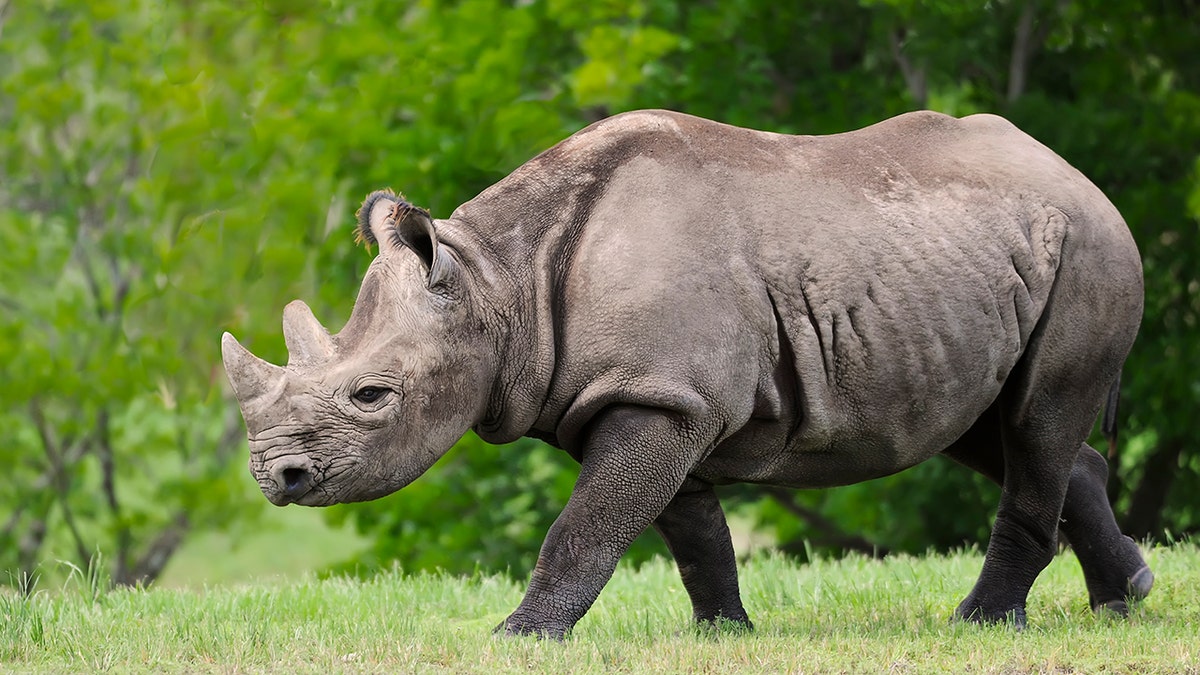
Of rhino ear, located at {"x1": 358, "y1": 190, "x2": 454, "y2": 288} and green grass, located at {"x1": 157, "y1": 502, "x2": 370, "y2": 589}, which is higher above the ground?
rhino ear, located at {"x1": 358, "y1": 190, "x2": 454, "y2": 288}

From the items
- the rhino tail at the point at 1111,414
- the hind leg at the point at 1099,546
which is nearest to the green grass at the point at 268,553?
the rhino tail at the point at 1111,414

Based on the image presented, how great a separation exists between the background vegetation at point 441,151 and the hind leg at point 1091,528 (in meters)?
6.02

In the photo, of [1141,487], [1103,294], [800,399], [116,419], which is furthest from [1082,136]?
[116,419]

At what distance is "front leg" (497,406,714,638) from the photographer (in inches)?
227

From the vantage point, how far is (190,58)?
609 inches

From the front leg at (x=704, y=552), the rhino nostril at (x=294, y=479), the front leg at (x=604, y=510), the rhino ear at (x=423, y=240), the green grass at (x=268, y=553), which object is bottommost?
the green grass at (x=268, y=553)

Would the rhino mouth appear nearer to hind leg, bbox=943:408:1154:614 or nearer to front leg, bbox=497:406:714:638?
front leg, bbox=497:406:714:638

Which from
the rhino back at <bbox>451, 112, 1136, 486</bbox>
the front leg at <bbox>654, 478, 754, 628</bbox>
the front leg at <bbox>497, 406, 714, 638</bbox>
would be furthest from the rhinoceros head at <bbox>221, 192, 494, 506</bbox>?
the front leg at <bbox>654, 478, 754, 628</bbox>

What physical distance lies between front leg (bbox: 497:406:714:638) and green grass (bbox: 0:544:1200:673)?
160mm

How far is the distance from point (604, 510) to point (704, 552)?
0.92 metres

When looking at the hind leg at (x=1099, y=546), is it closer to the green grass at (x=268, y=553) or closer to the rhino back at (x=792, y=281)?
the rhino back at (x=792, y=281)

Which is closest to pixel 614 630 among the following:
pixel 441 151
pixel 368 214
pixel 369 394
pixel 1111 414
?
pixel 369 394

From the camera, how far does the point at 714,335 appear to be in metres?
5.81

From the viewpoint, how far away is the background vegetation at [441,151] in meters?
13.5
